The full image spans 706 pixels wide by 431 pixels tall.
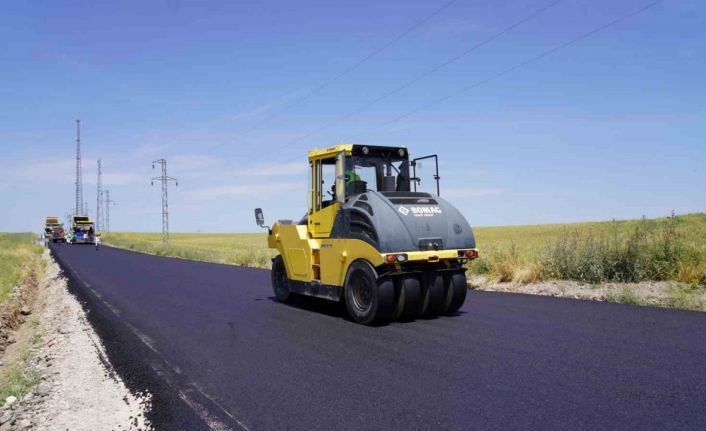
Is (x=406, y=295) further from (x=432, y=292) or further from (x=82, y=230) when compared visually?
(x=82, y=230)

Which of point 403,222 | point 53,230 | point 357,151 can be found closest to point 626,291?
point 403,222

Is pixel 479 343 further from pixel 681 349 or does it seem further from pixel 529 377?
pixel 681 349

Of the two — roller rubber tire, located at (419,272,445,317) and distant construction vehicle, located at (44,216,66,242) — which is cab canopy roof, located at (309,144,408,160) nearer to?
roller rubber tire, located at (419,272,445,317)

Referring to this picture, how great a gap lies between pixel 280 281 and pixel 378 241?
3.80 m

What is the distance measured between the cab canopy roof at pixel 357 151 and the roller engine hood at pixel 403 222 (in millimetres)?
860

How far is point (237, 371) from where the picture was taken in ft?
19.1

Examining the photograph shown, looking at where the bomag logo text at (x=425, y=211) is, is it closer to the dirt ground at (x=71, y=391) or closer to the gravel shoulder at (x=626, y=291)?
the gravel shoulder at (x=626, y=291)

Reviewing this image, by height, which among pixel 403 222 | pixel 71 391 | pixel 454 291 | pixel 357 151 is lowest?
pixel 71 391

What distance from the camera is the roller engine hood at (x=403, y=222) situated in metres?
8.12

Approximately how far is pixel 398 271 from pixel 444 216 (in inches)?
53.6

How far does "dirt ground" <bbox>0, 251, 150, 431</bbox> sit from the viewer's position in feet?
15.0

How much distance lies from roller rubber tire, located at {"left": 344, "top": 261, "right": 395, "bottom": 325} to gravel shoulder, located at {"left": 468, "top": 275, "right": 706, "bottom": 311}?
466 centimetres

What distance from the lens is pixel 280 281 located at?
11156mm

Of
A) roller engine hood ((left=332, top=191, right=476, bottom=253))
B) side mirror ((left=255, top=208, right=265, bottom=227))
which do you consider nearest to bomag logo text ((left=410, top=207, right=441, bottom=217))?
roller engine hood ((left=332, top=191, right=476, bottom=253))
